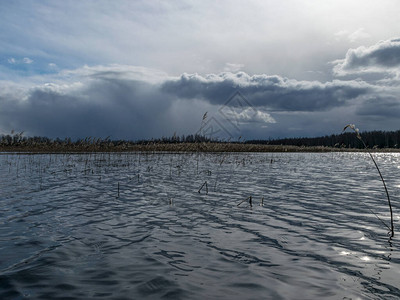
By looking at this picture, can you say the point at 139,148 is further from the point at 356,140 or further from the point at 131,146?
the point at 356,140

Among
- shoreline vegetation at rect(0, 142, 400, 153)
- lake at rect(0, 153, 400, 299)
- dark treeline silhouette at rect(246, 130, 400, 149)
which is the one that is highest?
dark treeline silhouette at rect(246, 130, 400, 149)

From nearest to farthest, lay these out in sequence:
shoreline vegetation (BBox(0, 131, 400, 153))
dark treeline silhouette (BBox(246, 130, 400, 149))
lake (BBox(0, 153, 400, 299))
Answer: lake (BBox(0, 153, 400, 299))
shoreline vegetation (BBox(0, 131, 400, 153))
dark treeline silhouette (BBox(246, 130, 400, 149))

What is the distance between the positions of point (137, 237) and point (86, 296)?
2382mm

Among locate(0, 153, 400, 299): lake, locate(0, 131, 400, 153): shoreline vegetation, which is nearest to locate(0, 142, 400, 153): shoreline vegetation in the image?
locate(0, 131, 400, 153): shoreline vegetation

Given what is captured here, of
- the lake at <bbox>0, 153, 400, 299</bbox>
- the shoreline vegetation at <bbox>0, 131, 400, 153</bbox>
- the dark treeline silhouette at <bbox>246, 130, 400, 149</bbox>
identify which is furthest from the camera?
the dark treeline silhouette at <bbox>246, 130, 400, 149</bbox>

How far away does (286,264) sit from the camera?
15.3 feet

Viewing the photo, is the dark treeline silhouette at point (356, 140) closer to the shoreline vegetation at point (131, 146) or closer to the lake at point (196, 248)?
the shoreline vegetation at point (131, 146)

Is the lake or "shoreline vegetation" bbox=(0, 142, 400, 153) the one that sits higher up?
"shoreline vegetation" bbox=(0, 142, 400, 153)

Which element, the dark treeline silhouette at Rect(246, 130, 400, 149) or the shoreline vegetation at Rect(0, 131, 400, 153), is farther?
the dark treeline silhouette at Rect(246, 130, 400, 149)

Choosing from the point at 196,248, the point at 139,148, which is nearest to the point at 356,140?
the point at 139,148

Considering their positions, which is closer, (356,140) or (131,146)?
(131,146)

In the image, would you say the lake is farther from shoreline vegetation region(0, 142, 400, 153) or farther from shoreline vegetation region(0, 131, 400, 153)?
shoreline vegetation region(0, 142, 400, 153)

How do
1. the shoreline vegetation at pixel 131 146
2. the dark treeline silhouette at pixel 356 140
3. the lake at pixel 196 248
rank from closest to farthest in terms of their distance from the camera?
1. the lake at pixel 196 248
2. the shoreline vegetation at pixel 131 146
3. the dark treeline silhouette at pixel 356 140

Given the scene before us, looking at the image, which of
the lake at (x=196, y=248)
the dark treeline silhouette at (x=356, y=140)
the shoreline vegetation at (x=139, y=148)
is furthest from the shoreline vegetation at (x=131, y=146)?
the dark treeline silhouette at (x=356, y=140)
